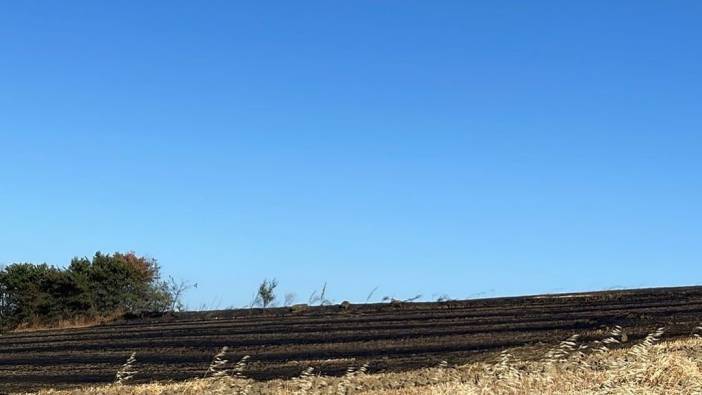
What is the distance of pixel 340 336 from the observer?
19750 millimetres

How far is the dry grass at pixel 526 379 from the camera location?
972cm

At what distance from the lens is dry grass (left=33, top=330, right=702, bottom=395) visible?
31.9 feet

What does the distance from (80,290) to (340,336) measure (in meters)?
21.4

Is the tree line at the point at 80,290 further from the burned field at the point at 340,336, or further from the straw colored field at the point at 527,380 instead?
the straw colored field at the point at 527,380

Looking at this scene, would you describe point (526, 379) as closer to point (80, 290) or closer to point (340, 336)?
point (340, 336)

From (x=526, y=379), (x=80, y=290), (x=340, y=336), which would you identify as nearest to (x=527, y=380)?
(x=526, y=379)

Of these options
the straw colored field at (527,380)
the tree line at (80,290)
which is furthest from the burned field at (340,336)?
the tree line at (80,290)

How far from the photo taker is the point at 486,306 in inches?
1019

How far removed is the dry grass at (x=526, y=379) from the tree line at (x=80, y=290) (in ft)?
82.7

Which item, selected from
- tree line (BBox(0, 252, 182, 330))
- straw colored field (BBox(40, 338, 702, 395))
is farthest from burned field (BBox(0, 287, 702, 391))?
tree line (BBox(0, 252, 182, 330))

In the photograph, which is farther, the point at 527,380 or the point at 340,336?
the point at 340,336

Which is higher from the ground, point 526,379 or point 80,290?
point 80,290

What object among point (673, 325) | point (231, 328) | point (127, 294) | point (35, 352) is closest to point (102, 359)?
point (35, 352)

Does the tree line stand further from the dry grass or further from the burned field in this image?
the dry grass
